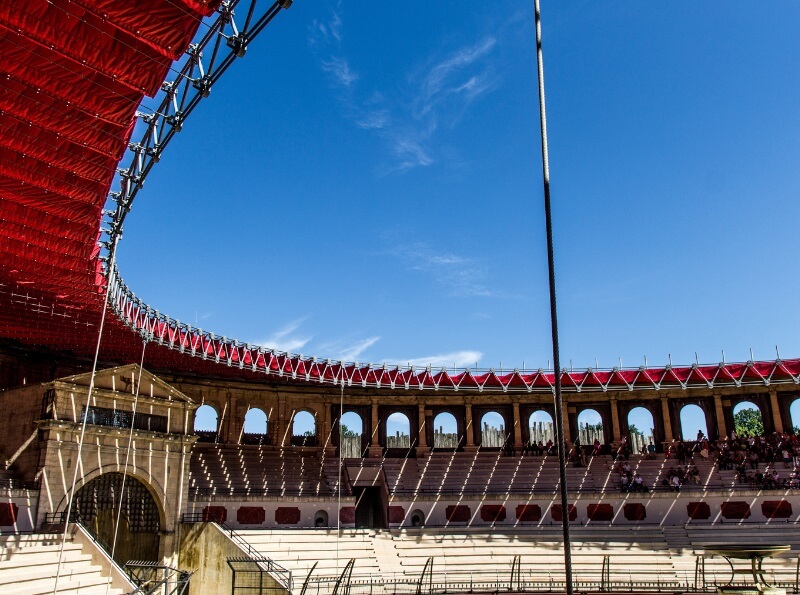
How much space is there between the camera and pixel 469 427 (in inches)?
1887

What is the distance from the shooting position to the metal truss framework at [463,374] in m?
37.2

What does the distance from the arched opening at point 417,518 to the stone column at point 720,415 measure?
70.8ft

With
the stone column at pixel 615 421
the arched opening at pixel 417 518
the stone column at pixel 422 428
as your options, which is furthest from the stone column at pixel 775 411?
the arched opening at pixel 417 518

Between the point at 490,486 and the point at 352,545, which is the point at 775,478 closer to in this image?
the point at 490,486

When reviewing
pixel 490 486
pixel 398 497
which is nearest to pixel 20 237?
pixel 398 497

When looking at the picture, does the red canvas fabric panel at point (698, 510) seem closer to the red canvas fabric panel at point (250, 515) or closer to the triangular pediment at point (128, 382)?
the red canvas fabric panel at point (250, 515)

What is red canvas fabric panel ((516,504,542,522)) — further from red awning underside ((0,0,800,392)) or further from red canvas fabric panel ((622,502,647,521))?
red awning underside ((0,0,800,392))

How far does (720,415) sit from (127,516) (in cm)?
3818

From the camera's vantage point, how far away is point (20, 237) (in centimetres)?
2178

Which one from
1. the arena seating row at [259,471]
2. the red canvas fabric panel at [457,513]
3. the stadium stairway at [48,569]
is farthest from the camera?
the red canvas fabric panel at [457,513]

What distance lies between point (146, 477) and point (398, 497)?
15516 millimetres

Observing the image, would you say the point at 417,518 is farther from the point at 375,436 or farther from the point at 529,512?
the point at 375,436

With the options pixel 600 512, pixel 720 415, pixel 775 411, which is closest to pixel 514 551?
pixel 600 512

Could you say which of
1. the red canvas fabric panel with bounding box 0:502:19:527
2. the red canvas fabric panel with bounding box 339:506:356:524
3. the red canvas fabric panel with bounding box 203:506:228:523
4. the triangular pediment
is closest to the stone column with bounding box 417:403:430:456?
the red canvas fabric panel with bounding box 339:506:356:524
